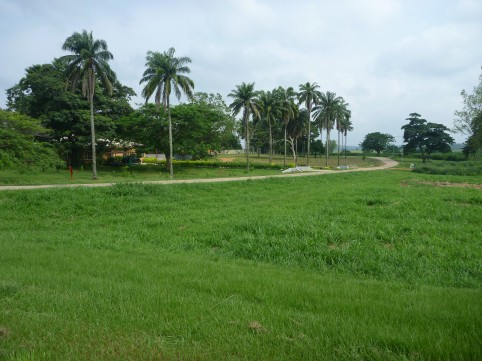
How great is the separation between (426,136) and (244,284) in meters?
78.4

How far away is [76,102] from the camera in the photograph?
124 ft

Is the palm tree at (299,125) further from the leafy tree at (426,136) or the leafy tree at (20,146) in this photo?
the leafy tree at (20,146)

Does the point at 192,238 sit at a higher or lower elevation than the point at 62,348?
lower

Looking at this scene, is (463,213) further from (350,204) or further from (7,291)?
(7,291)

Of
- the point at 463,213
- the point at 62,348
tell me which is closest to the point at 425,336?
the point at 62,348

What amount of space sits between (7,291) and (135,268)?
84.3 inches

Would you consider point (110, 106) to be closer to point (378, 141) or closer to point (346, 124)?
point (346, 124)

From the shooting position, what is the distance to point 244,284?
5.43 metres

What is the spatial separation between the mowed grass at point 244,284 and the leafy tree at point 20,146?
10.0 metres

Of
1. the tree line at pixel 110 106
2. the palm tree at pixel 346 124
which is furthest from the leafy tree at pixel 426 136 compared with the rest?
the tree line at pixel 110 106

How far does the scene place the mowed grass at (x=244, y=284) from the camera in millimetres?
3240

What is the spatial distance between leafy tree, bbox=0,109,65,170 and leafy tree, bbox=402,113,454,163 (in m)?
69.9

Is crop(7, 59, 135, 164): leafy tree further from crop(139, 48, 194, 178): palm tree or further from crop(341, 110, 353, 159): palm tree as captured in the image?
crop(341, 110, 353, 159): palm tree

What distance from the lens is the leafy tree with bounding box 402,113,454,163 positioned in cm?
7169
